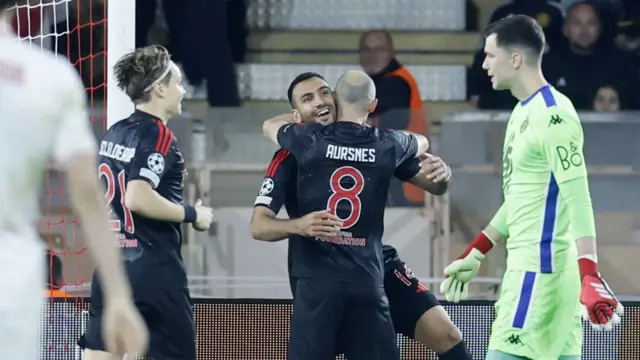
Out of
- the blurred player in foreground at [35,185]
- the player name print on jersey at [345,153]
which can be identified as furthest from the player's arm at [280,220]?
the blurred player in foreground at [35,185]

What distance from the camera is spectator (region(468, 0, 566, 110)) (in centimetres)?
Result: 945

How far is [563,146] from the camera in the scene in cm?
425

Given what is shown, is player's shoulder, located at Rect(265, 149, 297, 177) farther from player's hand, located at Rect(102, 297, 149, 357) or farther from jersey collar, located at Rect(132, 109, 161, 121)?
player's hand, located at Rect(102, 297, 149, 357)

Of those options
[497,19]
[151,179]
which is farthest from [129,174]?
[497,19]

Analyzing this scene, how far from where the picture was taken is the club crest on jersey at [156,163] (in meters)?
5.12

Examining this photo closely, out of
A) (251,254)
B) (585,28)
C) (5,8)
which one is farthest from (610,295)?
(585,28)

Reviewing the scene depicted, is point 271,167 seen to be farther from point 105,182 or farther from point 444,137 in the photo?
point 444,137

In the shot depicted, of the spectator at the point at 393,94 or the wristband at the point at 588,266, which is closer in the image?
the wristband at the point at 588,266

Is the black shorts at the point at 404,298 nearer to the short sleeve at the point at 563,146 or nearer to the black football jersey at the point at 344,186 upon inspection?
the black football jersey at the point at 344,186

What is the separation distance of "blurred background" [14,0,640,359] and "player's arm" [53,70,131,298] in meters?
5.16

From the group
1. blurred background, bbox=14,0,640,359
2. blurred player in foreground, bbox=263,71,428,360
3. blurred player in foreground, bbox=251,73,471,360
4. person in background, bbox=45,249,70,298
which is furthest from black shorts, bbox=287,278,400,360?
blurred background, bbox=14,0,640,359

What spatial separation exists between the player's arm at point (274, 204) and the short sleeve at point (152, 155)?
16.4 inches

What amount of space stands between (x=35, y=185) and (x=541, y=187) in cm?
201

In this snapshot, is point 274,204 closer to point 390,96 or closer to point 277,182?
point 277,182
